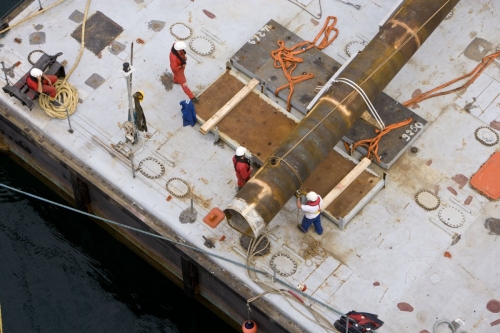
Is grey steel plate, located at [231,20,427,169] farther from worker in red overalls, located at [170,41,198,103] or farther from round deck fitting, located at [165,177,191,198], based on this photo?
round deck fitting, located at [165,177,191,198]

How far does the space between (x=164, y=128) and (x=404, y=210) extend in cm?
647

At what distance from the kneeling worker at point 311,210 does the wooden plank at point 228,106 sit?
3075mm

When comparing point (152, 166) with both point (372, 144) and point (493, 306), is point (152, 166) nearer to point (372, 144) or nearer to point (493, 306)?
point (372, 144)

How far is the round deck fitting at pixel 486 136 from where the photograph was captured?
2338cm

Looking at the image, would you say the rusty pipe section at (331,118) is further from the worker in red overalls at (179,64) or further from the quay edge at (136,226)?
the worker in red overalls at (179,64)

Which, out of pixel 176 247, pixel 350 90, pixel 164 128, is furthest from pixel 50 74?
pixel 350 90

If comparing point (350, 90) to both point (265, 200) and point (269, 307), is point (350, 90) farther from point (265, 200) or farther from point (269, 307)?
point (269, 307)

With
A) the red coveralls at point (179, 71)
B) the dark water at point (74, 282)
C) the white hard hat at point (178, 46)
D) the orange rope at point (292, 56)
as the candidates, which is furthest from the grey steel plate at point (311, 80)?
the dark water at point (74, 282)

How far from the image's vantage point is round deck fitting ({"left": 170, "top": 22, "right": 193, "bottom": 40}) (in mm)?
24594

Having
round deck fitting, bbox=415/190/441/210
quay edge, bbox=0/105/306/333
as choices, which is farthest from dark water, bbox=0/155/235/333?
round deck fitting, bbox=415/190/441/210

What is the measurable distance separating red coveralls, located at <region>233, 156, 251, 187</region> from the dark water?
13.3 ft

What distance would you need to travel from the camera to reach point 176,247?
2117 centimetres

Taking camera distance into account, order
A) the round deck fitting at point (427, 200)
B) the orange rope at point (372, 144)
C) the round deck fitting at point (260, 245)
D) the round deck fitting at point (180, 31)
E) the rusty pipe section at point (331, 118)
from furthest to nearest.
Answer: the round deck fitting at point (180, 31) → the orange rope at point (372, 144) → the round deck fitting at point (427, 200) → the round deck fitting at point (260, 245) → the rusty pipe section at point (331, 118)

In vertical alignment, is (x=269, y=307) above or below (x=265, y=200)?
→ below
